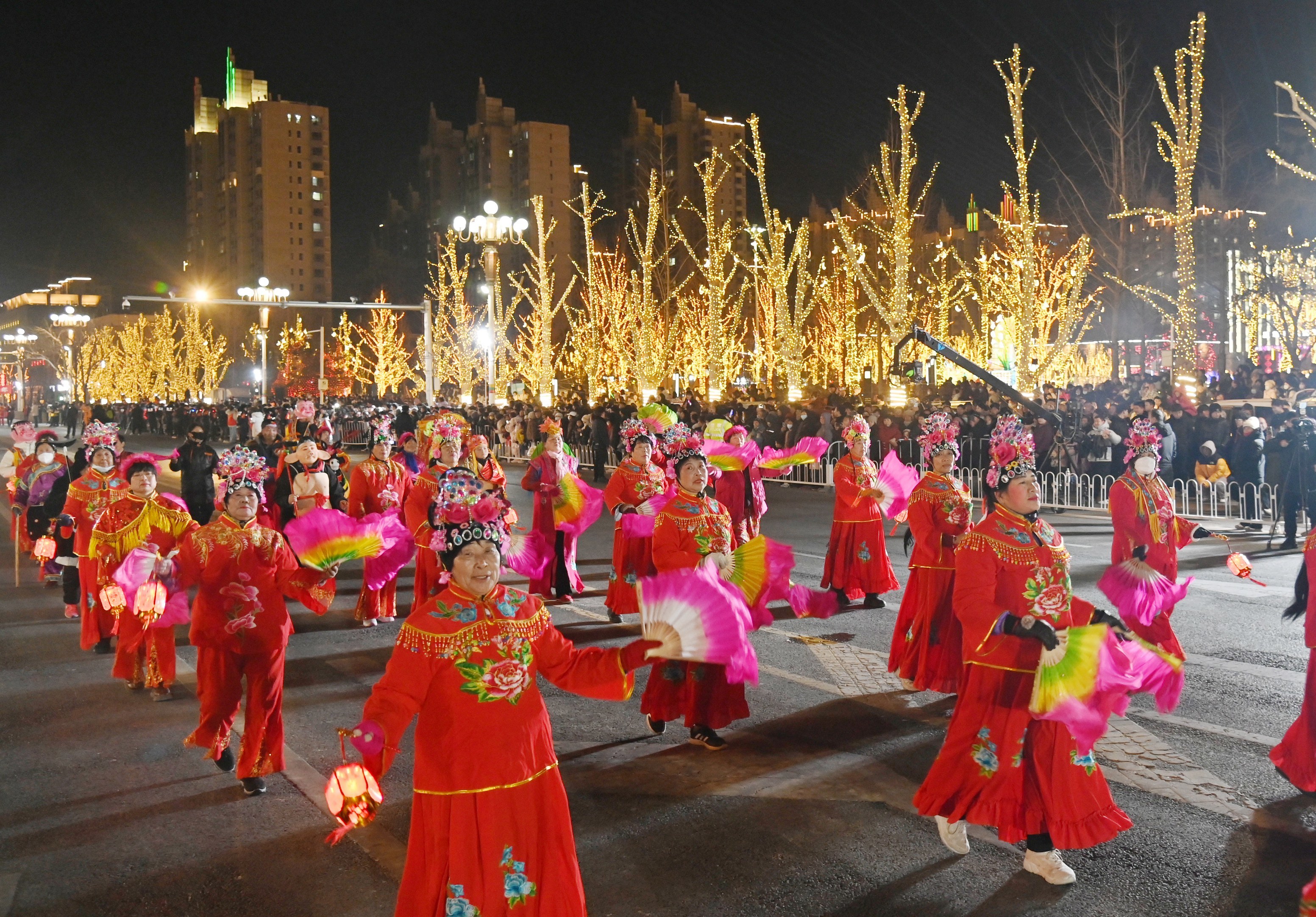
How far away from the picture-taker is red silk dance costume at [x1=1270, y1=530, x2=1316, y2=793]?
5703mm

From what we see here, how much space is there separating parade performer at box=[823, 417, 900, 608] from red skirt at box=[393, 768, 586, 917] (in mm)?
7191

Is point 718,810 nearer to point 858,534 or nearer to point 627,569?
point 627,569

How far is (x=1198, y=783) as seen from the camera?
5.92 metres

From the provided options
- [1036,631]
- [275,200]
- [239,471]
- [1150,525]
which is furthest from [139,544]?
[275,200]

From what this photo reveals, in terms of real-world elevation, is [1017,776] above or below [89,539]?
below

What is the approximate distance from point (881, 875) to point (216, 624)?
3.71m

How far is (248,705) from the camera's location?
20.2 ft

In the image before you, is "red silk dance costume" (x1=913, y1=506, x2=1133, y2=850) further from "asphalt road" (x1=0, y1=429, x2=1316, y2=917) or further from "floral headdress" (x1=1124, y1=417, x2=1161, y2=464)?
"floral headdress" (x1=1124, y1=417, x2=1161, y2=464)

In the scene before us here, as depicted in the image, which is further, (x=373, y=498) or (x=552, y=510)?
(x=552, y=510)

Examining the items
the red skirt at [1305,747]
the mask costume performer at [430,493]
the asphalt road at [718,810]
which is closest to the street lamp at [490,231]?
the mask costume performer at [430,493]

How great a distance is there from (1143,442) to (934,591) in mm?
1903

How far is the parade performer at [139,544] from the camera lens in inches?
309

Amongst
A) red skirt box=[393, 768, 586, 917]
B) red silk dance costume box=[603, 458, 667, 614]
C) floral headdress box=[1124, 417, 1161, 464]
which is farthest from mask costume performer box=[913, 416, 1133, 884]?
red silk dance costume box=[603, 458, 667, 614]

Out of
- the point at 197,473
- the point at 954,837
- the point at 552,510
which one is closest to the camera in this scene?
the point at 954,837
